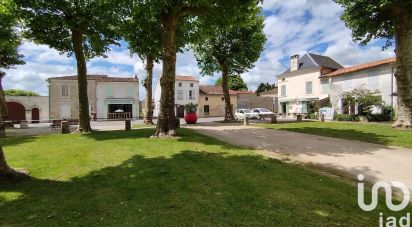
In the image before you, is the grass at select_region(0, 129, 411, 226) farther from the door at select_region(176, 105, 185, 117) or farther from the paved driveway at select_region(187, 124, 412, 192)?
the door at select_region(176, 105, 185, 117)

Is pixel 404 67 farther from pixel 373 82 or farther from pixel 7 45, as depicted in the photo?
pixel 7 45

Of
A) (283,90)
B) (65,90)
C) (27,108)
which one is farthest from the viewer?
(283,90)

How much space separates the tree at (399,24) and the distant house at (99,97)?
114 feet

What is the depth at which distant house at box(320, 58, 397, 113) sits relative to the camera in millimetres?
27531

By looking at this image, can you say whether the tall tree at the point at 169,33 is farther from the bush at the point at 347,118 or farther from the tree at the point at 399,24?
the bush at the point at 347,118

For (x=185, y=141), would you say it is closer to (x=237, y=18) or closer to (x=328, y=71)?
(x=237, y=18)

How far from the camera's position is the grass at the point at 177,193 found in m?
4.30

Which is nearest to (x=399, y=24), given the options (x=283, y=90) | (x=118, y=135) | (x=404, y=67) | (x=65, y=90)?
(x=404, y=67)

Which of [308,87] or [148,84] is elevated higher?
[308,87]

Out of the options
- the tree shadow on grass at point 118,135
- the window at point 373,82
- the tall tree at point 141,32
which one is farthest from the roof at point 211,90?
the tree shadow on grass at point 118,135

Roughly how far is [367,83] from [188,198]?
31.1 m

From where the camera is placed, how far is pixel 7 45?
21.5 metres

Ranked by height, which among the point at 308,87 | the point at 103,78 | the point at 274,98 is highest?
the point at 103,78

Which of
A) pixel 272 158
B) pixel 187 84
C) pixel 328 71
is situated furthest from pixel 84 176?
pixel 187 84
